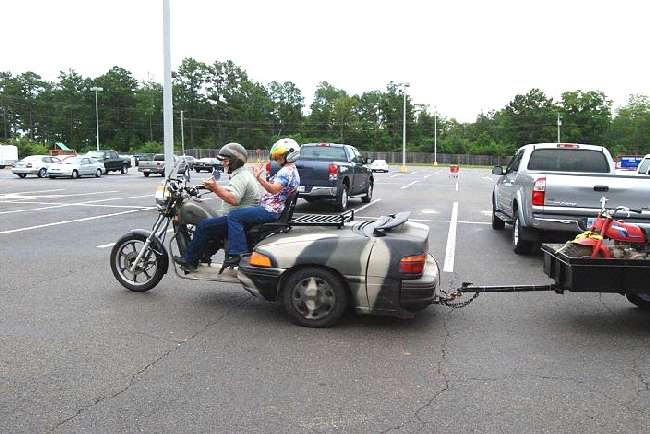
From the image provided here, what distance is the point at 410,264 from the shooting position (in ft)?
17.7

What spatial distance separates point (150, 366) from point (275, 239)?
1.77 metres

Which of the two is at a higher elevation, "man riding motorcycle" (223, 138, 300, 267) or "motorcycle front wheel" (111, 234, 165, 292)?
"man riding motorcycle" (223, 138, 300, 267)

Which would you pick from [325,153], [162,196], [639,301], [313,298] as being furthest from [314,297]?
[325,153]

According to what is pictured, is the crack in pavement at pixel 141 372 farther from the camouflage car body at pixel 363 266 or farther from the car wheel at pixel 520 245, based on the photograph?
the car wheel at pixel 520 245

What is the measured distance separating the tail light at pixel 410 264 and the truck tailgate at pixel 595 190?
4.51 meters

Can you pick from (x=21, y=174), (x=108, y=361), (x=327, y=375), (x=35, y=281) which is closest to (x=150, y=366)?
(x=108, y=361)

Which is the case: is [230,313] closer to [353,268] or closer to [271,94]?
[353,268]

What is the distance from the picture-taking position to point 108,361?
4.70 m

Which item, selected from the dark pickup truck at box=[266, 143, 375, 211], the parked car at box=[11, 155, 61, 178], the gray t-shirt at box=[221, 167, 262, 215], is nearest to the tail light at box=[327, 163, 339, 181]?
the dark pickup truck at box=[266, 143, 375, 211]

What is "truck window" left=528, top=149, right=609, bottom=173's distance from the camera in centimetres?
1097

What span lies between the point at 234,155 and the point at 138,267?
1.77 meters

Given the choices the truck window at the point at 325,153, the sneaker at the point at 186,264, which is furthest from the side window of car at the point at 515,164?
the sneaker at the point at 186,264

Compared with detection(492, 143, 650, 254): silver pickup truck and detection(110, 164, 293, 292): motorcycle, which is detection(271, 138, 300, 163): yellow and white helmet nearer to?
detection(110, 164, 293, 292): motorcycle

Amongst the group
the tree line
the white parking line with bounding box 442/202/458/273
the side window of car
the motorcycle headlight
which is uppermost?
the tree line
